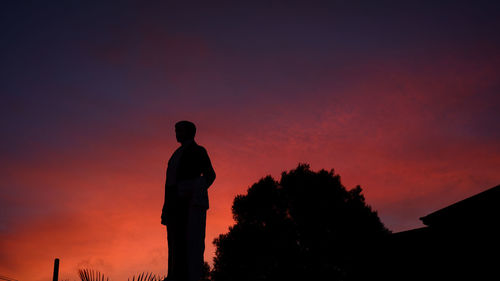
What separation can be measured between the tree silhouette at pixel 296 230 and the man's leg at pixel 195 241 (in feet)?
92.3

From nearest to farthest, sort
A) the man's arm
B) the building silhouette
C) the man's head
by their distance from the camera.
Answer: the man's arm → the man's head → the building silhouette

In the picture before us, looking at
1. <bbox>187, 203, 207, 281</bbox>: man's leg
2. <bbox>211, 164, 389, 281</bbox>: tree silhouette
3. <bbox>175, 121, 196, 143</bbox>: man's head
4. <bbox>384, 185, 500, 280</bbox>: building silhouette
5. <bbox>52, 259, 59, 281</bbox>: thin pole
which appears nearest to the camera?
<bbox>187, 203, 207, 281</bbox>: man's leg

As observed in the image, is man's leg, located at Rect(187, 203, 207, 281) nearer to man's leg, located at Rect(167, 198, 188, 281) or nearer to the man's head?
man's leg, located at Rect(167, 198, 188, 281)

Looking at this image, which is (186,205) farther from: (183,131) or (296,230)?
(296,230)

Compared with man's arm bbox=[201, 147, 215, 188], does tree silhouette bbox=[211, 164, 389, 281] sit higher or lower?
higher

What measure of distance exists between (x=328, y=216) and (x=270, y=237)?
5337 millimetres

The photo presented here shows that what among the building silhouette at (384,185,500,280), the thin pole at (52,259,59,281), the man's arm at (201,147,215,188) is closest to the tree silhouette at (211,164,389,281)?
the building silhouette at (384,185,500,280)

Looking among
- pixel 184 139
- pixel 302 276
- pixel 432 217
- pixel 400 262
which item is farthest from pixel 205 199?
pixel 302 276

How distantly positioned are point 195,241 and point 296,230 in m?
30.7

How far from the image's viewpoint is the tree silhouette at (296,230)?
112 ft

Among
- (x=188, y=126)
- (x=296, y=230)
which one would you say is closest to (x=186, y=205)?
(x=188, y=126)

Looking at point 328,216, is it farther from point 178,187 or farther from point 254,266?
point 178,187

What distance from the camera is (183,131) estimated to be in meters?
7.64

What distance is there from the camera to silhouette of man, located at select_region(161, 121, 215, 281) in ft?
21.8
